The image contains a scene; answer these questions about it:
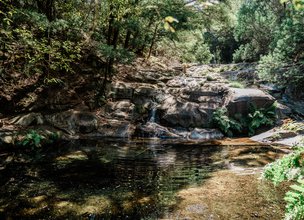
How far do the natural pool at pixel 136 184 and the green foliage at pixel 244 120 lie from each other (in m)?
3.78

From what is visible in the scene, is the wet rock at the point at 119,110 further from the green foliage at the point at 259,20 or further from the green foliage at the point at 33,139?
the green foliage at the point at 259,20

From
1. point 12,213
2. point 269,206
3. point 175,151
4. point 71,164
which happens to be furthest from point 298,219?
point 175,151

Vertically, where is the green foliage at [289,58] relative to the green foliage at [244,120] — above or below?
above

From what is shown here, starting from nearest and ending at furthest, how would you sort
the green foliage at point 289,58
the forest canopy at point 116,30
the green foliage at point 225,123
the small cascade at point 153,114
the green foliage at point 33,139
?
the forest canopy at point 116,30
the green foliage at point 33,139
the green foliage at point 225,123
the green foliage at point 289,58
the small cascade at point 153,114

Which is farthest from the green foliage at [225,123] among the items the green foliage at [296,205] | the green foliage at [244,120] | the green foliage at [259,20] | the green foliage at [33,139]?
the green foliage at [296,205]

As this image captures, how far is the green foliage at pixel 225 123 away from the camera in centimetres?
1456

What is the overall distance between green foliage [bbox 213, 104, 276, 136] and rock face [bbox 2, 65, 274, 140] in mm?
357

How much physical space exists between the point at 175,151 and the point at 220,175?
360cm

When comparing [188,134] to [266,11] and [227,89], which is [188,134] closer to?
[227,89]

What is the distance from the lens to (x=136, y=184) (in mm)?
6629

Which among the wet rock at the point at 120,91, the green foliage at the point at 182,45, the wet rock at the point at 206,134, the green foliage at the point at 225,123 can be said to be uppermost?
the green foliage at the point at 182,45

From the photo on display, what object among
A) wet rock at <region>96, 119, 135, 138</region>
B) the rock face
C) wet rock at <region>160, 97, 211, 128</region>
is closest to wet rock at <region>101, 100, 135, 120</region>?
the rock face

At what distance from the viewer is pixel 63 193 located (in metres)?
5.97

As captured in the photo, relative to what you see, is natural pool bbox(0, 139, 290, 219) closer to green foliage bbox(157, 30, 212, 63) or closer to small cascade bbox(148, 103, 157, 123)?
small cascade bbox(148, 103, 157, 123)
